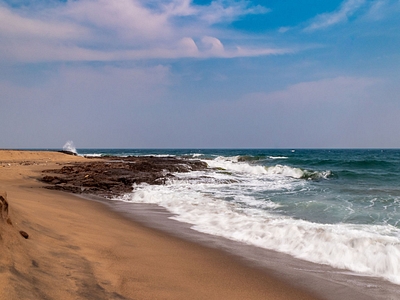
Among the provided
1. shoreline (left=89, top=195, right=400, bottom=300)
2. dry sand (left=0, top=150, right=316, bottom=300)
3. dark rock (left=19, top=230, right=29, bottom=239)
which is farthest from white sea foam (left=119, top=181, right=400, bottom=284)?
dark rock (left=19, top=230, right=29, bottom=239)

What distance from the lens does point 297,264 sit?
4996mm

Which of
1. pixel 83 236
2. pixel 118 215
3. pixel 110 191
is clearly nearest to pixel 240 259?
pixel 83 236

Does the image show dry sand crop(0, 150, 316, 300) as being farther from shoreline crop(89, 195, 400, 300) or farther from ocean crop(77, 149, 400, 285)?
ocean crop(77, 149, 400, 285)

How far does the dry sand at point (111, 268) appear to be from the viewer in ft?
9.41

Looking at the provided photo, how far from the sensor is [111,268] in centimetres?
392

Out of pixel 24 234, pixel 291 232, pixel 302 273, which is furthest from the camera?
pixel 291 232

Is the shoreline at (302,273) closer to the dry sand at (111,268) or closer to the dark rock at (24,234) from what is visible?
the dry sand at (111,268)

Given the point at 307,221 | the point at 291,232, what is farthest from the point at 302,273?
the point at 307,221

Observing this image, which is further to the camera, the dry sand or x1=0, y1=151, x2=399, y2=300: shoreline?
x1=0, y1=151, x2=399, y2=300: shoreline

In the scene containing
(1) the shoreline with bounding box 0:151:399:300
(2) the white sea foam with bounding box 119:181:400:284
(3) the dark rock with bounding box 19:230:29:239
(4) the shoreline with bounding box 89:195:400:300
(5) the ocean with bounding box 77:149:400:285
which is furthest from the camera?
(5) the ocean with bounding box 77:149:400:285

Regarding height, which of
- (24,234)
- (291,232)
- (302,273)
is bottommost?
(302,273)

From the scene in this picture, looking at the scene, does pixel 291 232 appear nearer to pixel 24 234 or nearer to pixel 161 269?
pixel 161 269

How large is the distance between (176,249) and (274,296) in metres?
2.06

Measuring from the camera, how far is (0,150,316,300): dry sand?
287cm
